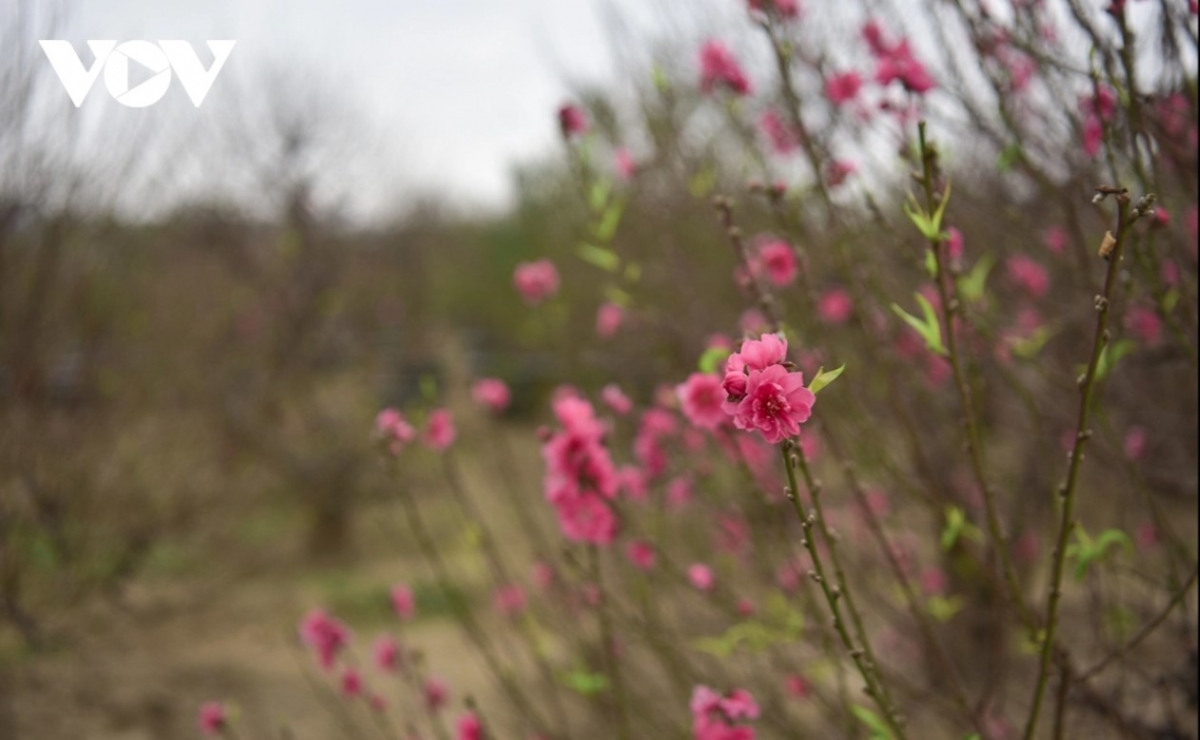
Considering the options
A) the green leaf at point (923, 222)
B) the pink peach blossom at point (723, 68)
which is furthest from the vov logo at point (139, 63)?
the green leaf at point (923, 222)

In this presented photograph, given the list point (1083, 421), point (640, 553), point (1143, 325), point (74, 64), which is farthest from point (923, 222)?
point (74, 64)

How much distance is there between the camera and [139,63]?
316 cm

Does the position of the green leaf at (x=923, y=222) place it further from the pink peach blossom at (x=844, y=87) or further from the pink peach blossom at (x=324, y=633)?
the pink peach blossom at (x=324, y=633)

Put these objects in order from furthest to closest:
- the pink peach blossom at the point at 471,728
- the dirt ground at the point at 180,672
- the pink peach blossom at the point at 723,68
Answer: the dirt ground at the point at 180,672
the pink peach blossom at the point at 723,68
the pink peach blossom at the point at 471,728

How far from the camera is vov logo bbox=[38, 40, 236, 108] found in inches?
110

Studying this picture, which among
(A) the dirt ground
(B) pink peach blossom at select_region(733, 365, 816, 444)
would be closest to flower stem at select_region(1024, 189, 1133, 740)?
(B) pink peach blossom at select_region(733, 365, 816, 444)

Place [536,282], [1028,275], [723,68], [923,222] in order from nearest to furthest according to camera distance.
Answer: [923,222], [723,68], [536,282], [1028,275]

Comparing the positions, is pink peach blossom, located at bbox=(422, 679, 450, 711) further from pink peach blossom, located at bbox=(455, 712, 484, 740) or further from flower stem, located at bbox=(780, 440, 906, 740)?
flower stem, located at bbox=(780, 440, 906, 740)

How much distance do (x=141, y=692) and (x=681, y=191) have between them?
3.72 m

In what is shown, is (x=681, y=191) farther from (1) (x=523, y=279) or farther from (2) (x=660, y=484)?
(2) (x=660, y=484)

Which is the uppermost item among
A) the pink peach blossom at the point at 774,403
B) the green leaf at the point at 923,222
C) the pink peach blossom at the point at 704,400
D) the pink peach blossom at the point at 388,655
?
the green leaf at the point at 923,222

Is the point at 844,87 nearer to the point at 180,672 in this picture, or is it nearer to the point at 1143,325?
the point at 1143,325

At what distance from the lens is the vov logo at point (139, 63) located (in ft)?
9.18

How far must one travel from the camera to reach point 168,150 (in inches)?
194
